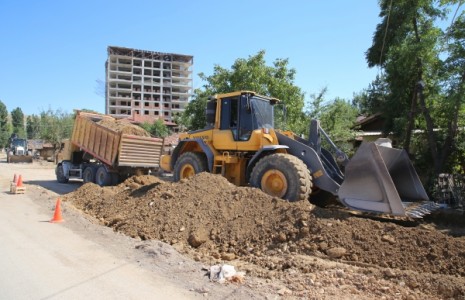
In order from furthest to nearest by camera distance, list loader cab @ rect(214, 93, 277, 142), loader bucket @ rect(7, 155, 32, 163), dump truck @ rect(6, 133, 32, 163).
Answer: dump truck @ rect(6, 133, 32, 163) < loader bucket @ rect(7, 155, 32, 163) < loader cab @ rect(214, 93, 277, 142)

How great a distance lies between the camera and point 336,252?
5523 millimetres

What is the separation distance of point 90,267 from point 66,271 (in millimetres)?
318

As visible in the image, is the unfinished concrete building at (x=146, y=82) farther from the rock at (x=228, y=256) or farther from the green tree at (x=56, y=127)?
the rock at (x=228, y=256)

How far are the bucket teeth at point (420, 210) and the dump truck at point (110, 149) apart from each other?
10708 millimetres

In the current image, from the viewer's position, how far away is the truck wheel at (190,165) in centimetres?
1060

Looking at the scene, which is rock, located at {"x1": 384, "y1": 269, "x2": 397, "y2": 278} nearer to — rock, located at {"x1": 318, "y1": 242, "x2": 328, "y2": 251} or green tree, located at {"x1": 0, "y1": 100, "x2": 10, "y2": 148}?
rock, located at {"x1": 318, "y1": 242, "x2": 328, "y2": 251}

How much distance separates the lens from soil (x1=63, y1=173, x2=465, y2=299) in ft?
15.1

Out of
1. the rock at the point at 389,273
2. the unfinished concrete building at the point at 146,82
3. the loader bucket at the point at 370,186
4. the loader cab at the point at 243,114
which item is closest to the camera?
the rock at the point at 389,273

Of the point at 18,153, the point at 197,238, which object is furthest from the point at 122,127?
the point at 18,153

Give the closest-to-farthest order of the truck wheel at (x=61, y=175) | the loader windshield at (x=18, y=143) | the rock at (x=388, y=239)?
1. the rock at (x=388, y=239)
2. the truck wheel at (x=61, y=175)
3. the loader windshield at (x=18, y=143)

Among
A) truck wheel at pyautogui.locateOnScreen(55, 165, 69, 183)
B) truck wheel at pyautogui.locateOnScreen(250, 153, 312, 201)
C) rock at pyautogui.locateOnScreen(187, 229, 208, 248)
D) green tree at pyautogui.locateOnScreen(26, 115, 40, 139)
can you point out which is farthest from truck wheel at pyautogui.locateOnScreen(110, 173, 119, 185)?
green tree at pyautogui.locateOnScreen(26, 115, 40, 139)

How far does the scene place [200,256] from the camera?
6.06 m

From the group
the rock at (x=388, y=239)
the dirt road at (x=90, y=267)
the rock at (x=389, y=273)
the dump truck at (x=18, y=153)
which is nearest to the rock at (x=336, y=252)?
the rock at (x=388, y=239)

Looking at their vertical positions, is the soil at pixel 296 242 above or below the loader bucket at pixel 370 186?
below
